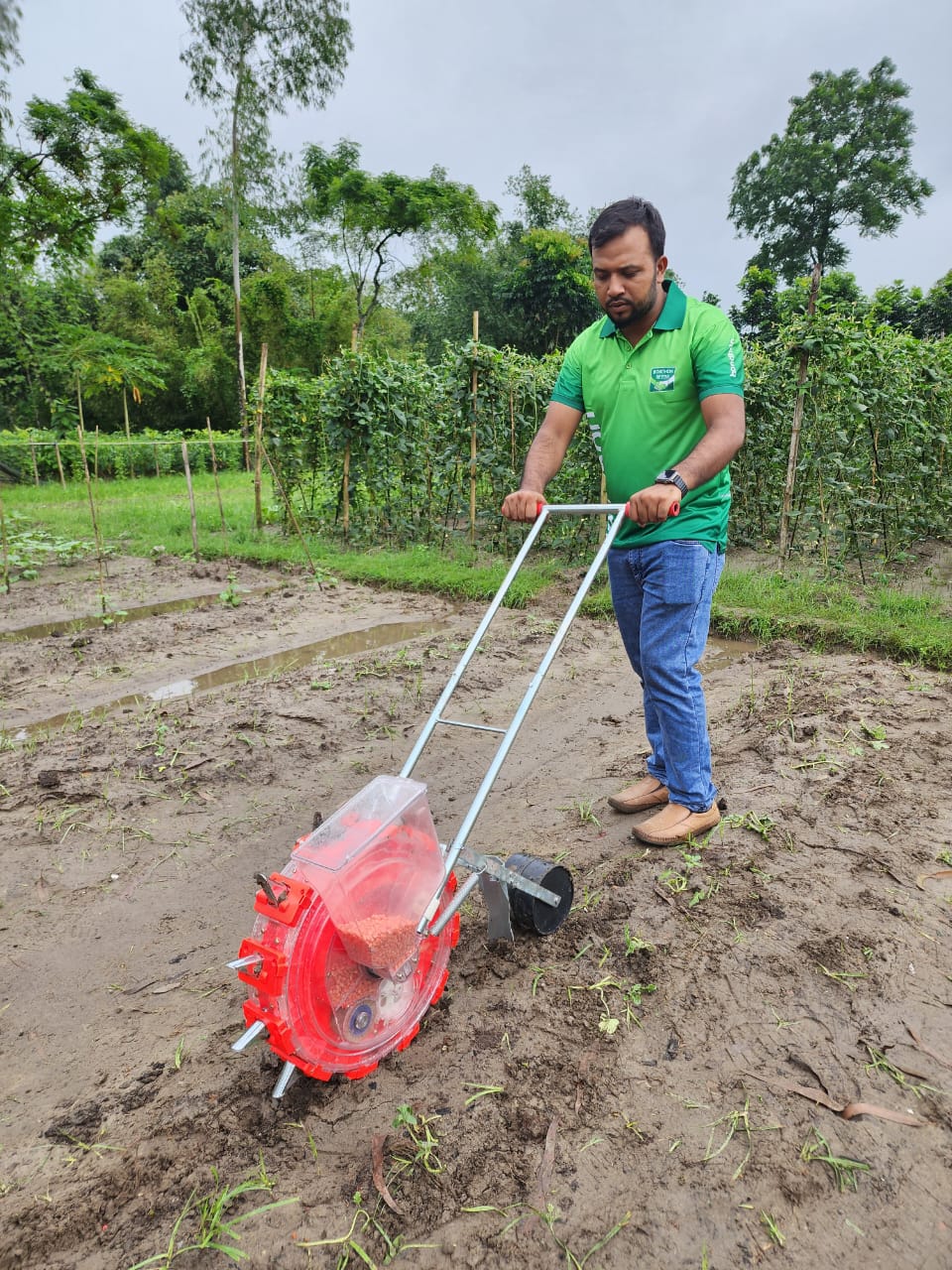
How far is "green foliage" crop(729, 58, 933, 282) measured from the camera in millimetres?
34844

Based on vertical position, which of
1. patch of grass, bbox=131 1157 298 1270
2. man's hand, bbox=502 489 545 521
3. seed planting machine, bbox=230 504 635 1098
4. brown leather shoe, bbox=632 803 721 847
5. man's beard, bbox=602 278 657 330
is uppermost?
man's beard, bbox=602 278 657 330

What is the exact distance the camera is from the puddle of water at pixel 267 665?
183 inches

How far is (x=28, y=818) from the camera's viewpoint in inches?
133

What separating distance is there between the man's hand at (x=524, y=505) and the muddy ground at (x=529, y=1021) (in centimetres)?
133

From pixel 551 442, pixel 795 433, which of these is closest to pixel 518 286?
pixel 795 433

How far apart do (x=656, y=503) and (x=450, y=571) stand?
19.1 ft

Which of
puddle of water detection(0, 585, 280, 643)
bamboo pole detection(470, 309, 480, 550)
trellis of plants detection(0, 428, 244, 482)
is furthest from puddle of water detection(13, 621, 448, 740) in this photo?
trellis of plants detection(0, 428, 244, 482)

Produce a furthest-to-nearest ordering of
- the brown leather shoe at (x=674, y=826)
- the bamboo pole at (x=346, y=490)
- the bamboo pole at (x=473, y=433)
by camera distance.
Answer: the bamboo pole at (x=346, y=490) < the bamboo pole at (x=473, y=433) < the brown leather shoe at (x=674, y=826)

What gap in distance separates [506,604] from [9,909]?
4.81m

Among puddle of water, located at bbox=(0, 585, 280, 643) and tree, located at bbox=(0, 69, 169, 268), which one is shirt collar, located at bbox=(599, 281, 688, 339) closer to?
puddle of water, located at bbox=(0, 585, 280, 643)

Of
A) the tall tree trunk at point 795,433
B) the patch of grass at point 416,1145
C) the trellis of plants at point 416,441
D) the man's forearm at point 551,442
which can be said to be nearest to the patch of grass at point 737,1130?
the patch of grass at point 416,1145

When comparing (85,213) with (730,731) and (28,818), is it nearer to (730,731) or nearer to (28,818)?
(28,818)

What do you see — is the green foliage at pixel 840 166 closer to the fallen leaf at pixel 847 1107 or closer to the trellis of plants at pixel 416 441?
the trellis of plants at pixel 416 441

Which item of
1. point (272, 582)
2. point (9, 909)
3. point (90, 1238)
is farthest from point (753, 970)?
point (272, 582)
